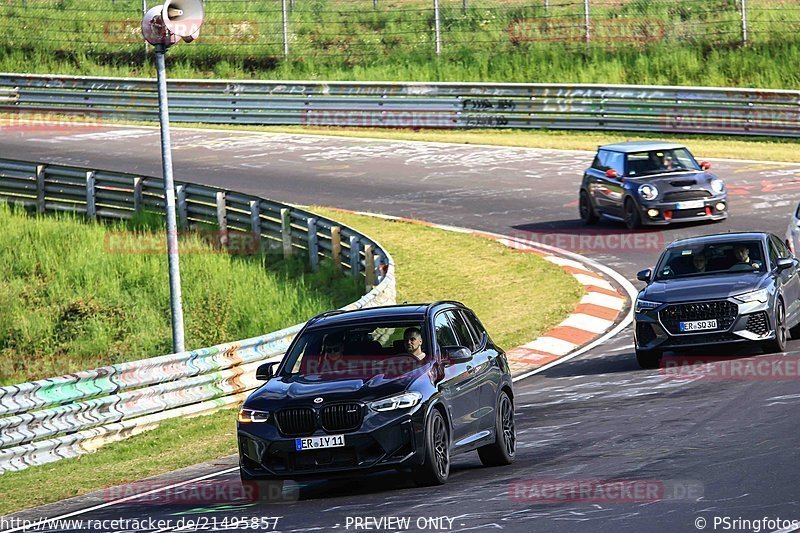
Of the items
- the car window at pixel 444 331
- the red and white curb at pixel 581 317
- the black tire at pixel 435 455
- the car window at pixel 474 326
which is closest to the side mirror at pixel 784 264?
the red and white curb at pixel 581 317

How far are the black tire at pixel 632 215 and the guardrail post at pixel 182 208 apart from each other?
9.35 meters

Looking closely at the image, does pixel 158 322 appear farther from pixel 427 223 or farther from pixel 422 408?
pixel 422 408

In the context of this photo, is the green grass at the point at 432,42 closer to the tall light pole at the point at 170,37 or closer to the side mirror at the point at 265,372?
→ the tall light pole at the point at 170,37

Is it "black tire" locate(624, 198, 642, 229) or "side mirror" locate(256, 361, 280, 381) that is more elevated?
"side mirror" locate(256, 361, 280, 381)

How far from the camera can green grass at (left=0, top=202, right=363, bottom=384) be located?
82.6 feet

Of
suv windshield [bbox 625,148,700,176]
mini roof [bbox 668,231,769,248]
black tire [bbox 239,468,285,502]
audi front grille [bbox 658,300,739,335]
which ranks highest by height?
mini roof [bbox 668,231,769,248]

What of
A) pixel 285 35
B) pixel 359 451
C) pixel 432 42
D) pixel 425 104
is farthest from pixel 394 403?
pixel 285 35

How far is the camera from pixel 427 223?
97.3 feet

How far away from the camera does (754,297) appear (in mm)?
16438

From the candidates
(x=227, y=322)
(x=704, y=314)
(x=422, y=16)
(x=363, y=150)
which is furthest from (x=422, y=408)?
(x=422, y=16)

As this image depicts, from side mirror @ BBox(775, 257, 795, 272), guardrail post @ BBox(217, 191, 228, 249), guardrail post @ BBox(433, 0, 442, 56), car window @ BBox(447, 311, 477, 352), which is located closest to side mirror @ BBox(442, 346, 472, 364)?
car window @ BBox(447, 311, 477, 352)

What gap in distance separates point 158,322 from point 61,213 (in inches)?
305

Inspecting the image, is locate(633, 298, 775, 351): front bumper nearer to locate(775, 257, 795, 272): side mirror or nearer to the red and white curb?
locate(775, 257, 795, 272): side mirror

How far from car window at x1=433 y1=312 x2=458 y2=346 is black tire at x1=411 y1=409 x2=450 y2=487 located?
100 centimetres
